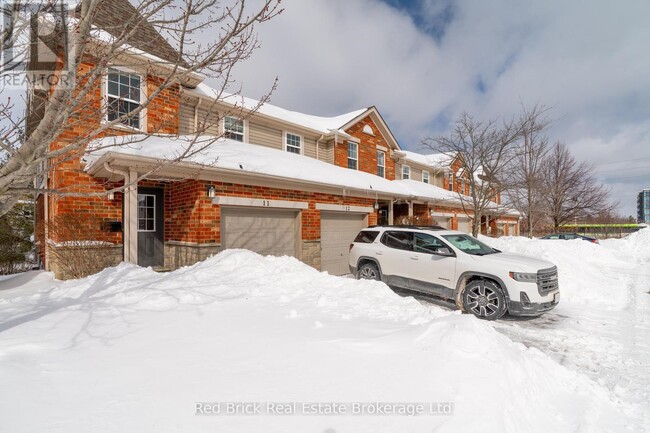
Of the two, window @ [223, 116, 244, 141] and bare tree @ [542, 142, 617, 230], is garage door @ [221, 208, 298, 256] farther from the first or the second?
bare tree @ [542, 142, 617, 230]

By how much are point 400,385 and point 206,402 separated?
5.39ft

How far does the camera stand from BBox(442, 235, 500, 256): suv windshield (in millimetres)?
6504

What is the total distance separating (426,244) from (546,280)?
2.35 meters

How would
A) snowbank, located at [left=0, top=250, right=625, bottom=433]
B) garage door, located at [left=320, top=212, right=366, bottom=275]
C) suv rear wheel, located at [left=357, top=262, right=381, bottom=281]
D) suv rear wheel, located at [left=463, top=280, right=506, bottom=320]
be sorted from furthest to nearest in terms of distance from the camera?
garage door, located at [left=320, top=212, right=366, bottom=275], suv rear wheel, located at [left=357, top=262, right=381, bottom=281], suv rear wheel, located at [left=463, top=280, right=506, bottom=320], snowbank, located at [left=0, top=250, right=625, bottom=433]

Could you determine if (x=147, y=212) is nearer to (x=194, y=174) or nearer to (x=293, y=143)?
(x=194, y=174)

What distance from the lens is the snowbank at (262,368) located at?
224 centimetres

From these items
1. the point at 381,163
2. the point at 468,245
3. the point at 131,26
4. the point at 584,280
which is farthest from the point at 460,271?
the point at 381,163

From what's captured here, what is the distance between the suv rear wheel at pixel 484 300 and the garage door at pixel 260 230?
5.43m

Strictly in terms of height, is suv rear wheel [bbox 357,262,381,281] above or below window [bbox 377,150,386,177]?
below

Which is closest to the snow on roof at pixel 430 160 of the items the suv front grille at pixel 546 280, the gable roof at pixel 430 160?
the gable roof at pixel 430 160

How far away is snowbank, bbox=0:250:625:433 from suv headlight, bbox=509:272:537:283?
6.94 feet

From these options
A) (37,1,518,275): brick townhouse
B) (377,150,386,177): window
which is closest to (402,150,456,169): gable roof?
(377,150,386,177): window

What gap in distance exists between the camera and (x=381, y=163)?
56.1 ft

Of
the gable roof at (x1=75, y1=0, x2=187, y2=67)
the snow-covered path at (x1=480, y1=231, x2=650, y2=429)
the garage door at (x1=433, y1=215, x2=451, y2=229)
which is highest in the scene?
the gable roof at (x1=75, y1=0, x2=187, y2=67)
